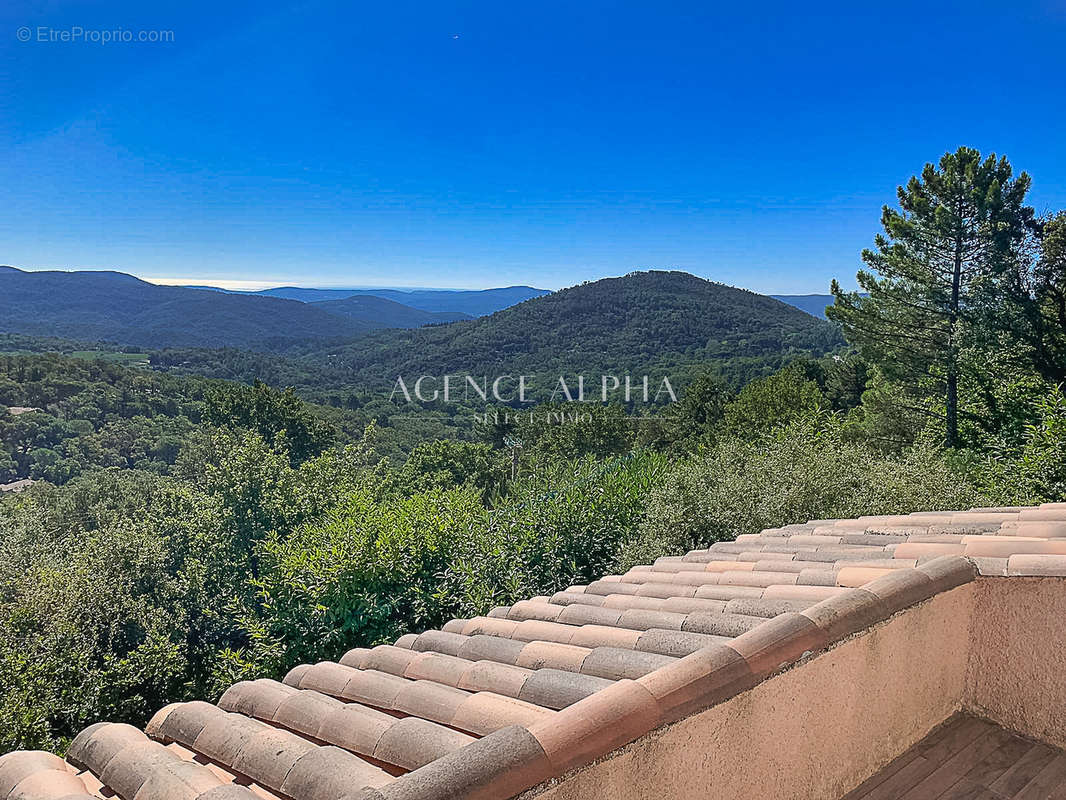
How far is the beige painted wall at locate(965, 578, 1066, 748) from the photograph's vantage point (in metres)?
2.53

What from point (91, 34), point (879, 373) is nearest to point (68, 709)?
point (91, 34)

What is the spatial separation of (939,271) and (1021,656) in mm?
15721

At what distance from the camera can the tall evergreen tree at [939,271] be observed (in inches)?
582

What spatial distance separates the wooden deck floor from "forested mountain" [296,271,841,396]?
232 ft

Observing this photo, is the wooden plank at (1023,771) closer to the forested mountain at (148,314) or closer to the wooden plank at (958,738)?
the wooden plank at (958,738)

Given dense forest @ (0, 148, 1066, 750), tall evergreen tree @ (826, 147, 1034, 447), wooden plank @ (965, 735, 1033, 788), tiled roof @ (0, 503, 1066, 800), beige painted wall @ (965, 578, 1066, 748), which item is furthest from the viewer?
tall evergreen tree @ (826, 147, 1034, 447)

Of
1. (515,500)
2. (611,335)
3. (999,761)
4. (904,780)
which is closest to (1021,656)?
(999,761)

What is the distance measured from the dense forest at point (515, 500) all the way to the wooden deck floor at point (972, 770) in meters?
4.56

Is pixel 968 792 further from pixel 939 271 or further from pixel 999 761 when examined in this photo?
pixel 939 271

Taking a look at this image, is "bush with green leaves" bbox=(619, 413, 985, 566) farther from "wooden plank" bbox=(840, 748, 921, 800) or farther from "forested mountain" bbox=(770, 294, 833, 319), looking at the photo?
"forested mountain" bbox=(770, 294, 833, 319)

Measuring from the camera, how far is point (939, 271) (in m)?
15.5

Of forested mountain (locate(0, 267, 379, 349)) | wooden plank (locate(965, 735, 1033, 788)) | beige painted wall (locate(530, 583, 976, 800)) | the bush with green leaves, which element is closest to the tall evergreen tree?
the bush with green leaves

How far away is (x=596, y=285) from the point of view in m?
103

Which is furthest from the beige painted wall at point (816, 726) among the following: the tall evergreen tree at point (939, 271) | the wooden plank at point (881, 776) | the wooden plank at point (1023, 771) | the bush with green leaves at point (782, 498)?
the tall evergreen tree at point (939, 271)
